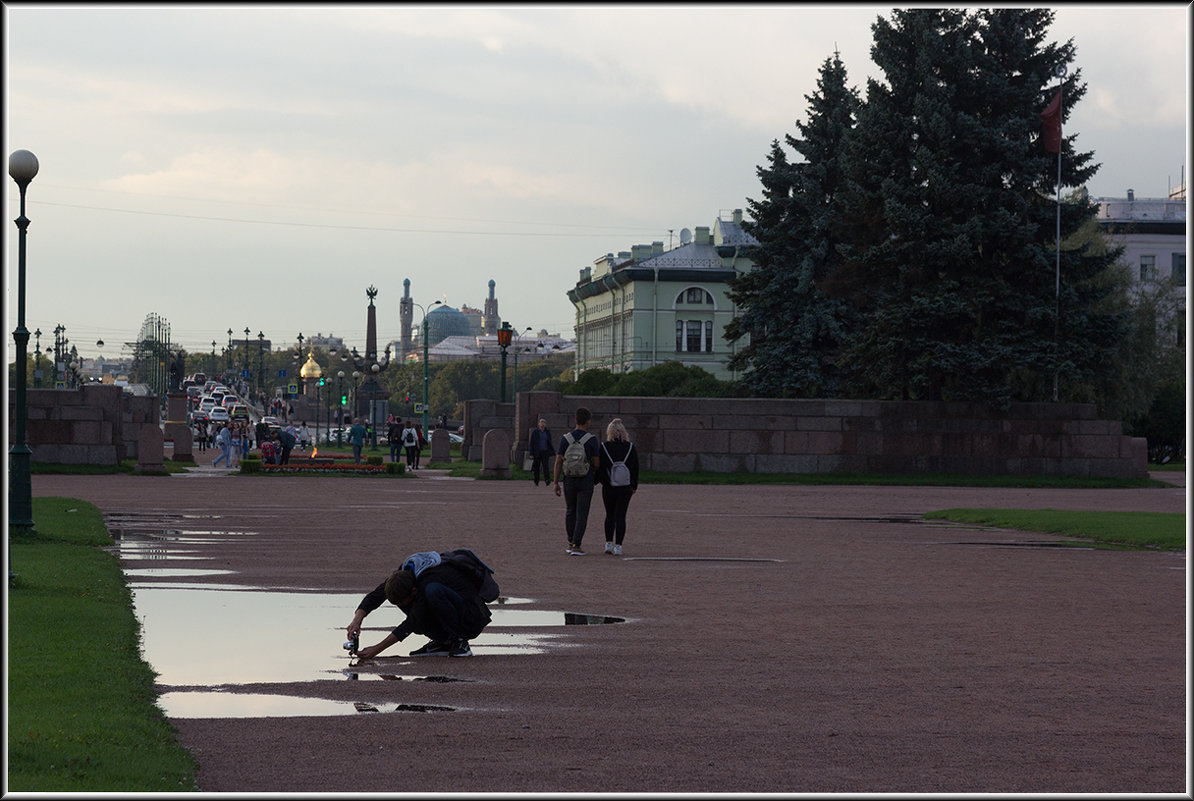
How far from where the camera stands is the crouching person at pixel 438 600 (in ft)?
34.2

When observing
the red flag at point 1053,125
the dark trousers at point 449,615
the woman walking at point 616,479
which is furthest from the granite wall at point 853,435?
the dark trousers at point 449,615

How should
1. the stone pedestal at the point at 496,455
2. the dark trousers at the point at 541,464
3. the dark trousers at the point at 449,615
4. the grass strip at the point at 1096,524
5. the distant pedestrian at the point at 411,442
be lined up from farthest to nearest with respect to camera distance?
the distant pedestrian at the point at 411,442 → the stone pedestal at the point at 496,455 → the dark trousers at the point at 541,464 → the grass strip at the point at 1096,524 → the dark trousers at the point at 449,615

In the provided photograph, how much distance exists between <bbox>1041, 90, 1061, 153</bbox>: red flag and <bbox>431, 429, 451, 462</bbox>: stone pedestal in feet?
78.2

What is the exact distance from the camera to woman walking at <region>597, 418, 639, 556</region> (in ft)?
61.0

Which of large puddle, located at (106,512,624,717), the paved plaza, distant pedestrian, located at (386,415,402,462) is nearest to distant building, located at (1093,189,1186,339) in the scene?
distant pedestrian, located at (386,415,402,462)

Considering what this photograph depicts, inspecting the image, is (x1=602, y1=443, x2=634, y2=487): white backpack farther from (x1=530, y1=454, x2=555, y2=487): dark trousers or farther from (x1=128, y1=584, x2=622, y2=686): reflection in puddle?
(x1=530, y1=454, x2=555, y2=487): dark trousers

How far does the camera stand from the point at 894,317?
1673 inches

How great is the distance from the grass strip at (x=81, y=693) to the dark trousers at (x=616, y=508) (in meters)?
6.27

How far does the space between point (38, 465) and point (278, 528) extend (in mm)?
18478

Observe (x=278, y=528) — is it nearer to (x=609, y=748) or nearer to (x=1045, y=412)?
(x=609, y=748)

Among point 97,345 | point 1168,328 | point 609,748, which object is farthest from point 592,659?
point 97,345

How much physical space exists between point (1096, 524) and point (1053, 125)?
21.2 m

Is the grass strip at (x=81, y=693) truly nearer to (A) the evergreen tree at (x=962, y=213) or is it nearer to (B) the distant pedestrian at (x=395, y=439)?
(A) the evergreen tree at (x=962, y=213)

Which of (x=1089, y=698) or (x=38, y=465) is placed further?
(x=38, y=465)
